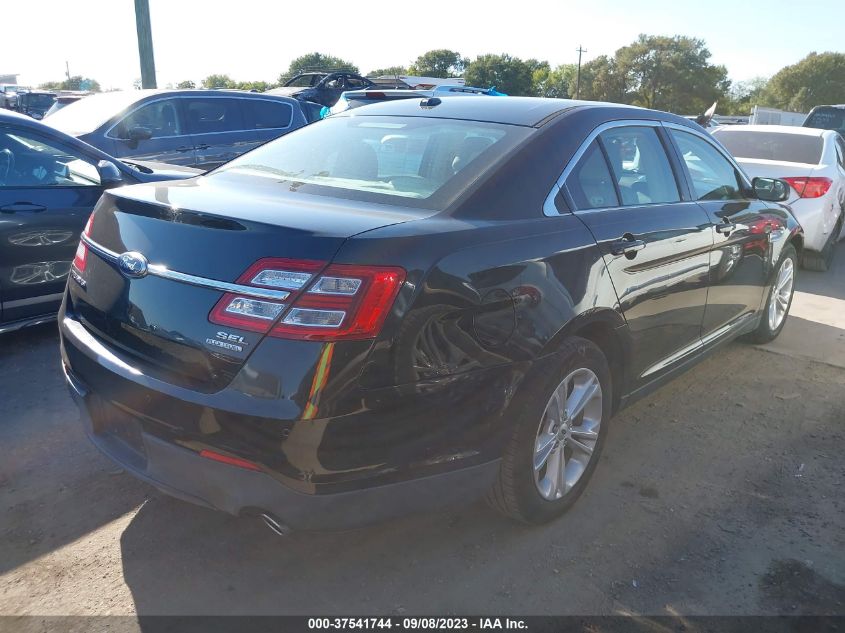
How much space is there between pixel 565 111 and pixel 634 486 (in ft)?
5.75

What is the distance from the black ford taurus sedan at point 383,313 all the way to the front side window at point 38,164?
2165 mm

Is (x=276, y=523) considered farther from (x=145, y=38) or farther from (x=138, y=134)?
(x=145, y=38)

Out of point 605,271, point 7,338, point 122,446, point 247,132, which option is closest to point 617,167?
point 605,271

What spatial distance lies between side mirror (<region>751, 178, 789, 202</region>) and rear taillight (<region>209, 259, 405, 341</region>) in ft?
11.2

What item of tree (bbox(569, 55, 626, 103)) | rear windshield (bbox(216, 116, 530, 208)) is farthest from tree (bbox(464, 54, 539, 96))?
rear windshield (bbox(216, 116, 530, 208))

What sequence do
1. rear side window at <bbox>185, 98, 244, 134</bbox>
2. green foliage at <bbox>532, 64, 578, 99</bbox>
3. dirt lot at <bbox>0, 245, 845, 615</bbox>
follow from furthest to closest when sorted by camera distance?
green foliage at <bbox>532, 64, 578, 99</bbox> → rear side window at <bbox>185, 98, 244, 134</bbox> → dirt lot at <bbox>0, 245, 845, 615</bbox>

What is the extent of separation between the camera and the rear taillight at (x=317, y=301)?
7.20 feet

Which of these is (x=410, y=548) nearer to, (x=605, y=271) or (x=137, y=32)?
(x=605, y=271)

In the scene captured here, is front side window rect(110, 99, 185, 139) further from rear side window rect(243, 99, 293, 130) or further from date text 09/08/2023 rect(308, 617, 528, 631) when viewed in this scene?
date text 09/08/2023 rect(308, 617, 528, 631)

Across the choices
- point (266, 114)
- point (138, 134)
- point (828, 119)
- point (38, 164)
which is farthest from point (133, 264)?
point (828, 119)

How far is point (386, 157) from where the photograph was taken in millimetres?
3215

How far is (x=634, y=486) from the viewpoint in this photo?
3.47m

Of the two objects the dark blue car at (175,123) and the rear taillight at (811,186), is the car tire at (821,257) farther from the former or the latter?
the dark blue car at (175,123)

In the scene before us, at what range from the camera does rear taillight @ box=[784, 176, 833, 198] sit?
7.64 meters
